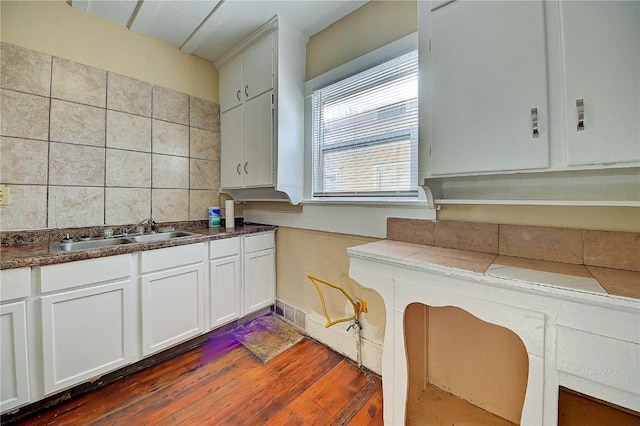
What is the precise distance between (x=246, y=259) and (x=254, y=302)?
0.40 m

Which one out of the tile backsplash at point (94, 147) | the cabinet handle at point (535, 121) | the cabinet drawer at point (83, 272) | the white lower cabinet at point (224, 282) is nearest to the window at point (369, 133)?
the cabinet handle at point (535, 121)

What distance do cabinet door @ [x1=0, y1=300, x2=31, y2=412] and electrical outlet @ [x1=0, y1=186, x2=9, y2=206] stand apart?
27.9 inches

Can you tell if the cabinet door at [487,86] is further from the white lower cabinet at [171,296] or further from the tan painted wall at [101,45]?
the tan painted wall at [101,45]

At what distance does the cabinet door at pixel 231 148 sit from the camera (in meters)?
2.36

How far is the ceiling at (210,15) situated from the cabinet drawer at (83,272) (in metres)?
1.76

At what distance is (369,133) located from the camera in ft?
5.87

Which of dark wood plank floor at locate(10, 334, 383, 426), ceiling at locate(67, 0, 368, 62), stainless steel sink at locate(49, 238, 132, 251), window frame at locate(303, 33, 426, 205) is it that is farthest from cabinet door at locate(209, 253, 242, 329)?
ceiling at locate(67, 0, 368, 62)

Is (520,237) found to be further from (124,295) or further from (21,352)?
(21,352)

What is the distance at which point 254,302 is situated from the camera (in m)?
2.26

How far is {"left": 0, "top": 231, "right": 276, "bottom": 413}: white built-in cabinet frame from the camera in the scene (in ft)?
4.09

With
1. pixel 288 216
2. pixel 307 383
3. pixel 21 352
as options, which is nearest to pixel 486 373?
pixel 307 383

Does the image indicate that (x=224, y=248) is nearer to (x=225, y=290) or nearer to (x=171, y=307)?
(x=225, y=290)

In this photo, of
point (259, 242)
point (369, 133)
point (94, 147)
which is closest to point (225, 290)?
point (259, 242)

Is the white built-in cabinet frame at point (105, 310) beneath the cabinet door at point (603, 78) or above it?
beneath
